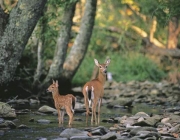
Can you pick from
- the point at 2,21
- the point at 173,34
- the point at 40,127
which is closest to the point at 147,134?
the point at 40,127

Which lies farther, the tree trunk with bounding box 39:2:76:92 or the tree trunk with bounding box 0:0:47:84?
the tree trunk with bounding box 39:2:76:92

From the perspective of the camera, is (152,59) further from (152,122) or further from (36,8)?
(152,122)

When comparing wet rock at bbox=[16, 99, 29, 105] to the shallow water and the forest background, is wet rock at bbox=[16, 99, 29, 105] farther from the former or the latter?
the shallow water

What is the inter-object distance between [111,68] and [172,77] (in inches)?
114

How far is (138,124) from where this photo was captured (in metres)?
9.38

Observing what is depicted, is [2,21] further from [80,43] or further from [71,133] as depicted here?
[80,43]

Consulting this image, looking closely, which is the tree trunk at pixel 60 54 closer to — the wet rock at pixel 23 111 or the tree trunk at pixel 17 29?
the wet rock at pixel 23 111

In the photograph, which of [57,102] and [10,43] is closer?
[57,102]

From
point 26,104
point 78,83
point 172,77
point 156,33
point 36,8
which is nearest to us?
point 36,8

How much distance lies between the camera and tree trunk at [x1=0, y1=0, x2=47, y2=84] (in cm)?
1195

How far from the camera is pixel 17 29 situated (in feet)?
39.8

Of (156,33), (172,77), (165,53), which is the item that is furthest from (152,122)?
(156,33)

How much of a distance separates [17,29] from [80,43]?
5.84 m

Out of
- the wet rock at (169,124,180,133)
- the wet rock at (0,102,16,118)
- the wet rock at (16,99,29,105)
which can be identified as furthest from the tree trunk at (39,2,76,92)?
the wet rock at (169,124,180,133)
